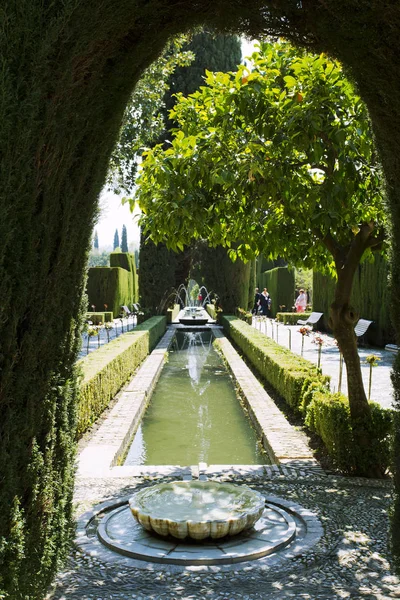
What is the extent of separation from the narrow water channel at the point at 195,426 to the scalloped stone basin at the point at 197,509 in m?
2.37

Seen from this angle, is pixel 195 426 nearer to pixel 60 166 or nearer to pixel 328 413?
pixel 328 413

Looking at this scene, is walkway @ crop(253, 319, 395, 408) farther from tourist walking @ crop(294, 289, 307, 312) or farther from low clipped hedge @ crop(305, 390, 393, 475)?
tourist walking @ crop(294, 289, 307, 312)

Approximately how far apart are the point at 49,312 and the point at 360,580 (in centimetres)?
242

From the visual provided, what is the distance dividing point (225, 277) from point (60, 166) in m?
23.1

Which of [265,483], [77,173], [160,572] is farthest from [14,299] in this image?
[265,483]

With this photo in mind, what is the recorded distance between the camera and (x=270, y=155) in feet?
16.9

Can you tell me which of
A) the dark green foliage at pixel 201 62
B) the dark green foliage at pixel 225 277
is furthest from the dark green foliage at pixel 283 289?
the dark green foliage at pixel 201 62

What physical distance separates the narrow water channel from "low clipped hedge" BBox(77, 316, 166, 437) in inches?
26.6

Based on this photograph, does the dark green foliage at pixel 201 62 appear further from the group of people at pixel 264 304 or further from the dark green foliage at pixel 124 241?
the dark green foliage at pixel 124 241

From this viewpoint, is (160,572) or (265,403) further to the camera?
(265,403)

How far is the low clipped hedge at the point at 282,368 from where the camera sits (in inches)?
329

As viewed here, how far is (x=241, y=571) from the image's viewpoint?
12.0 feet

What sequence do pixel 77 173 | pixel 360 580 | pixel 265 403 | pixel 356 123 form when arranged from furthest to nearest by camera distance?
pixel 265 403
pixel 356 123
pixel 360 580
pixel 77 173

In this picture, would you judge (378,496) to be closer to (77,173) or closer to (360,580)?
(360,580)
